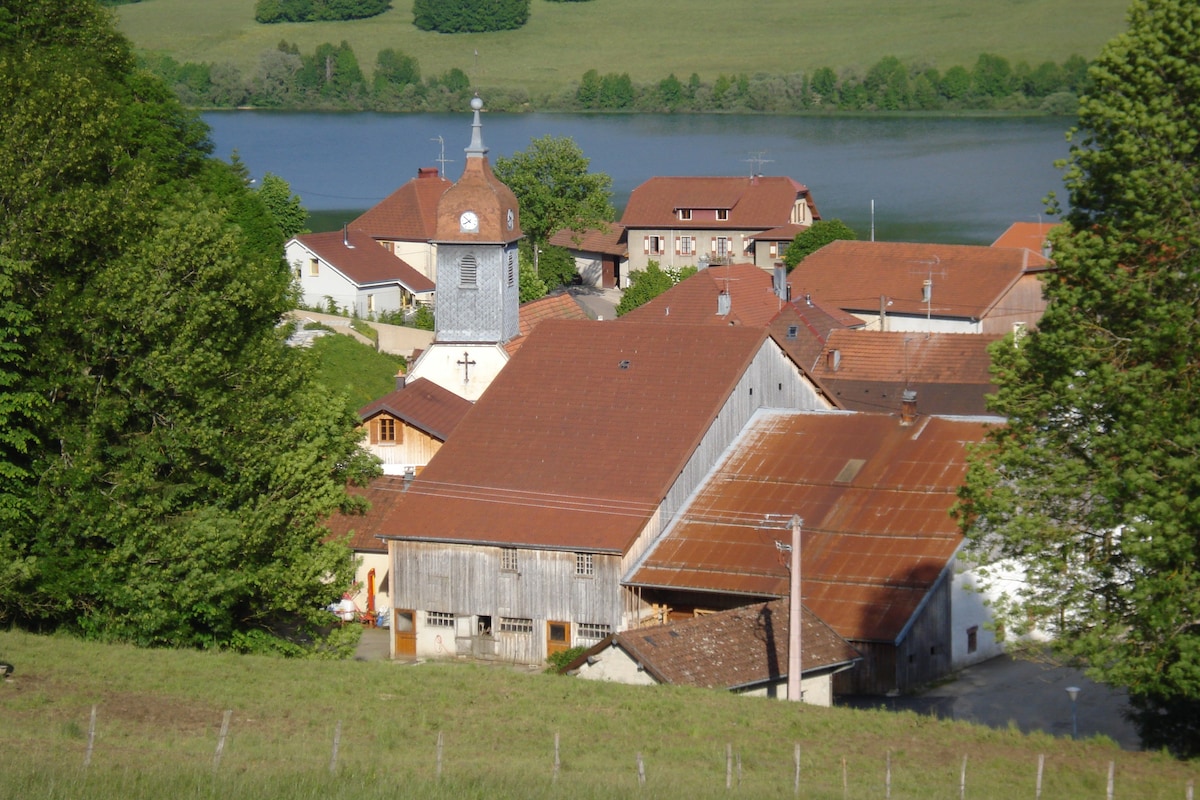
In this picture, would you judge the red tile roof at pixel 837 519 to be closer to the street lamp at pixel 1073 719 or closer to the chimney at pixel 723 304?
the street lamp at pixel 1073 719

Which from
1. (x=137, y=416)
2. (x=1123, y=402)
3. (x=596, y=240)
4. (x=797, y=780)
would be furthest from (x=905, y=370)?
(x=596, y=240)

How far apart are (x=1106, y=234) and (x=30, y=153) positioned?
16.9 meters

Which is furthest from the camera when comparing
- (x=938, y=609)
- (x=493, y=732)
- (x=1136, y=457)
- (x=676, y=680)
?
(x=938, y=609)

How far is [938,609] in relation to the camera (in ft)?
105

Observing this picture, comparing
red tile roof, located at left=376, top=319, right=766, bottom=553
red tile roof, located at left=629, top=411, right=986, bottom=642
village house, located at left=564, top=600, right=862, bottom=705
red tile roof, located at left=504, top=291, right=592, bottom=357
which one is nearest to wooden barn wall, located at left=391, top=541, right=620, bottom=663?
red tile roof, located at left=376, top=319, right=766, bottom=553

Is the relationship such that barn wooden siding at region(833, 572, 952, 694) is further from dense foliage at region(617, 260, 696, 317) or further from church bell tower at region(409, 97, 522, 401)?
dense foliage at region(617, 260, 696, 317)

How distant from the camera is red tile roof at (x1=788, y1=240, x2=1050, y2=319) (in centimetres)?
6594

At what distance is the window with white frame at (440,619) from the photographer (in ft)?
116

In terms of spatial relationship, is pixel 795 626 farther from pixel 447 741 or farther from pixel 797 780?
pixel 797 780

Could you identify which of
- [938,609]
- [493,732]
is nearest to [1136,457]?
[493,732]

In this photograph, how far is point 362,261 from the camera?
240 ft

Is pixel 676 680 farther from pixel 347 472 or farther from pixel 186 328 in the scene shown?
pixel 186 328

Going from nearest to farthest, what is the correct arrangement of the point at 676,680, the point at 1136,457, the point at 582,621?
the point at 1136,457 → the point at 676,680 → the point at 582,621

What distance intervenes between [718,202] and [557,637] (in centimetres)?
5951
